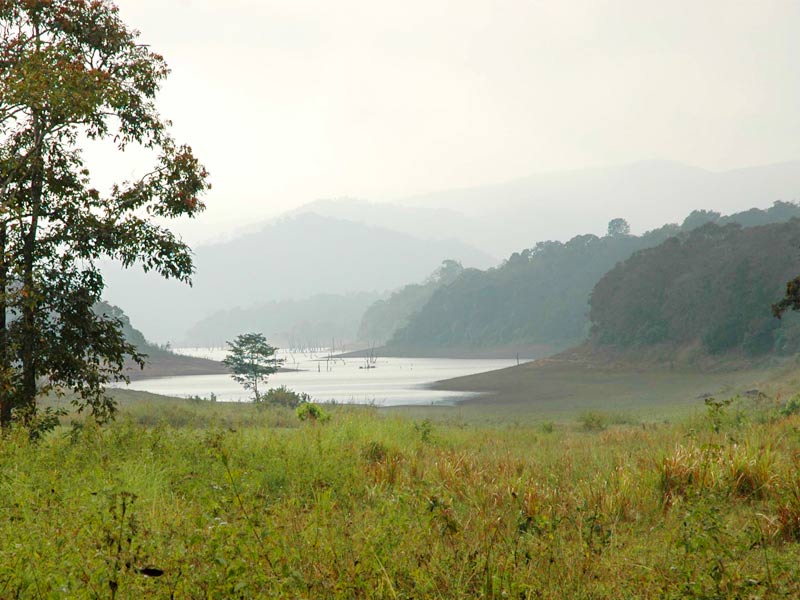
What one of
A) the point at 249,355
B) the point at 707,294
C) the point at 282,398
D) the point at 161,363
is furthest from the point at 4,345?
the point at 161,363

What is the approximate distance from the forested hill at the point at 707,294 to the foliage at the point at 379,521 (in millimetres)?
59460

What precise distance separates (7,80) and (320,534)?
11143mm

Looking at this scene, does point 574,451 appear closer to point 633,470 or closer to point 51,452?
point 633,470

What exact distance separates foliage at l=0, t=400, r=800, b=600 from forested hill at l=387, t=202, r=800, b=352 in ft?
398

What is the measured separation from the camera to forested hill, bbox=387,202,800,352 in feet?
461

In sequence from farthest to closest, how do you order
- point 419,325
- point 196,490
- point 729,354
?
point 419,325, point 729,354, point 196,490

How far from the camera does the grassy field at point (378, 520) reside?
5.65 metres

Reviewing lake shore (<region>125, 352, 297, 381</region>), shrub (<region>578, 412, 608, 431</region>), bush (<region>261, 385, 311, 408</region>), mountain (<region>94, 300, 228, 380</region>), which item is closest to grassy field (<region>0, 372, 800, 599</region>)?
shrub (<region>578, 412, 608, 431</region>)

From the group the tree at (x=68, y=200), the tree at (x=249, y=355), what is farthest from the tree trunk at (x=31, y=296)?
the tree at (x=249, y=355)

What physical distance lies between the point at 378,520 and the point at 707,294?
72.6 m

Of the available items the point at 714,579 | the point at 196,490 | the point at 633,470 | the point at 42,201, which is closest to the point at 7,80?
the point at 42,201

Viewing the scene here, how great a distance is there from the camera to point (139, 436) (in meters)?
12.7

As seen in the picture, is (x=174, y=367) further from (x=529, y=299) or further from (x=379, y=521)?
(x=379, y=521)

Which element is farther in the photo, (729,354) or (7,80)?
(729,354)
